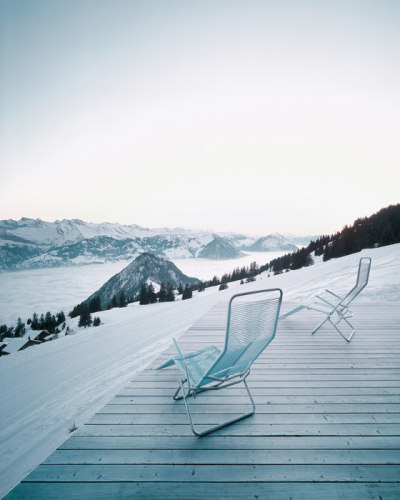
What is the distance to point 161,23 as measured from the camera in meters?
30.1

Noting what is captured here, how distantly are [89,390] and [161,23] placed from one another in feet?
133

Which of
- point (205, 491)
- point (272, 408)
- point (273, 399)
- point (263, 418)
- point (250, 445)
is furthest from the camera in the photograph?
point (273, 399)

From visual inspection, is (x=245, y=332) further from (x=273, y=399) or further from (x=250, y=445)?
(x=273, y=399)

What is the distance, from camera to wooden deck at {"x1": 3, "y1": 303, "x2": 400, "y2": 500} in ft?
5.47

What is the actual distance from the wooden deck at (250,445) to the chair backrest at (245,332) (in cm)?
59

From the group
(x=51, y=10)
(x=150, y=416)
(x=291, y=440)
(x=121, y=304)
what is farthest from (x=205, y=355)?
(x=121, y=304)

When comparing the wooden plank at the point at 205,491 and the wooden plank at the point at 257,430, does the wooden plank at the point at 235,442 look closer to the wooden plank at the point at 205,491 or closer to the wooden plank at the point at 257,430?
the wooden plank at the point at 257,430

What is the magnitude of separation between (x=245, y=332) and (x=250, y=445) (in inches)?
37.3

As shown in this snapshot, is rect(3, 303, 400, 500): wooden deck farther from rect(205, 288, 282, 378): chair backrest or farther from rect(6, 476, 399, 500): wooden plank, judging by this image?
rect(205, 288, 282, 378): chair backrest

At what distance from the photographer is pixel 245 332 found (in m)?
2.13

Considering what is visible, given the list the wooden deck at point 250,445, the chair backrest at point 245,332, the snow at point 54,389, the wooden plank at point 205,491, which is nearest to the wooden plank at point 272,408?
the wooden deck at point 250,445

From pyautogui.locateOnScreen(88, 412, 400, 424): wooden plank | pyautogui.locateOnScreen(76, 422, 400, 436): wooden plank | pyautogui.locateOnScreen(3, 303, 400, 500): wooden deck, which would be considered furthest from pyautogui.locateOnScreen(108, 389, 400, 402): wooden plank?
pyautogui.locateOnScreen(76, 422, 400, 436): wooden plank

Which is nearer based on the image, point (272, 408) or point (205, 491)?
point (205, 491)

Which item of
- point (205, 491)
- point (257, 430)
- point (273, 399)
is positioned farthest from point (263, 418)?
point (205, 491)
